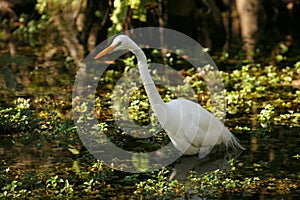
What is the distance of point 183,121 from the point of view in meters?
5.68

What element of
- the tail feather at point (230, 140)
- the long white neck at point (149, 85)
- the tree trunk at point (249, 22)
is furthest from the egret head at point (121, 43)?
the tree trunk at point (249, 22)

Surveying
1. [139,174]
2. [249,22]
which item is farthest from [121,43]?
[249,22]

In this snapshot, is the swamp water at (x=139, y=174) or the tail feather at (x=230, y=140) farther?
the tail feather at (x=230, y=140)

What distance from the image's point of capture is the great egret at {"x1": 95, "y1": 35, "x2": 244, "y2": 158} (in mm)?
5566

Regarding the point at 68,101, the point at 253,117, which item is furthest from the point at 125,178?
the point at 68,101

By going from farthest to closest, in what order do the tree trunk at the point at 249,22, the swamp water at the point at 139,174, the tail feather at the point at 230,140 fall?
the tree trunk at the point at 249,22
the tail feather at the point at 230,140
the swamp water at the point at 139,174

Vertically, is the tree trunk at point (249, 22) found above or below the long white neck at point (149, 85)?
above

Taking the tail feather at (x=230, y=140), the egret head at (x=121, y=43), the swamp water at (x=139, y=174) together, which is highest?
the egret head at (x=121, y=43)

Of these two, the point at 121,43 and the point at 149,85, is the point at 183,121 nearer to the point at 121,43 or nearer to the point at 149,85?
the point at 149,85

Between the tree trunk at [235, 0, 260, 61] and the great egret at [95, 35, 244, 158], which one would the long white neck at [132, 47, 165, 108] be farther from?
the tree trunk at [235, 0, 260, 61]

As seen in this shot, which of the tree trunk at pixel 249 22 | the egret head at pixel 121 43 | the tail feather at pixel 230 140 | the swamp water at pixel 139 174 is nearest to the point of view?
the swamp water at pixel 139 174

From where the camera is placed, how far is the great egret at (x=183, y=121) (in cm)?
557

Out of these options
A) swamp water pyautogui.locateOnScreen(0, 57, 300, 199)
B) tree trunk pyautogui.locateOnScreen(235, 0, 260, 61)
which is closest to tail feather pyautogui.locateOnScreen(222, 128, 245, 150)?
swamp water pyautogui.locateOnScreen(0, 57, 300, 199)

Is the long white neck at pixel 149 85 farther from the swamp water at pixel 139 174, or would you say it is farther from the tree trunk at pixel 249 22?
the tree trunk at pixel 249 22
